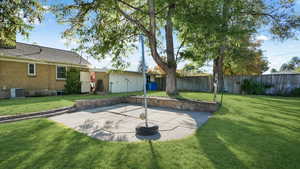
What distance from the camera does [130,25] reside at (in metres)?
8.35

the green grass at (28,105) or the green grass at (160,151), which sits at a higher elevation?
the green grass at (28,105)

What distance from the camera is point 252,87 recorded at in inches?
441

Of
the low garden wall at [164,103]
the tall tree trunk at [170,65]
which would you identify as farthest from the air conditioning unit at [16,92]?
the tall tree trunk at [170,65]

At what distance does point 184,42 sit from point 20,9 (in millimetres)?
7751

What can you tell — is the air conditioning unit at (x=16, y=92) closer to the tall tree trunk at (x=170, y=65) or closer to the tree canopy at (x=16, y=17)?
the tree canopy at (x=16, y=17)

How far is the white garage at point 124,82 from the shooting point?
44.2 ft

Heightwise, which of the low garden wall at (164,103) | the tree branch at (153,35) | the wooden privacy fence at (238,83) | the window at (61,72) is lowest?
the low garden wall at (164,103)

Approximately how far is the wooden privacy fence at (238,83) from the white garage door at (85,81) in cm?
798

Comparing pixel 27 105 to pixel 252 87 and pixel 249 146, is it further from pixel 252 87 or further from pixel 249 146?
pixel 252 87

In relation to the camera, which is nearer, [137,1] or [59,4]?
[59,4]

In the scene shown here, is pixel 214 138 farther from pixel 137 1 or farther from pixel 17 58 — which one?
pixel 17 58

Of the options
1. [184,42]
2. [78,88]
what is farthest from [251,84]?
[78,88]

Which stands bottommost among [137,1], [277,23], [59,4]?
[59,4]

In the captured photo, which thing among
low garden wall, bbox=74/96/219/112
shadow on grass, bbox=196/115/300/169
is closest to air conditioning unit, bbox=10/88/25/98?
low garden wall, bbox=74/96/219/112
